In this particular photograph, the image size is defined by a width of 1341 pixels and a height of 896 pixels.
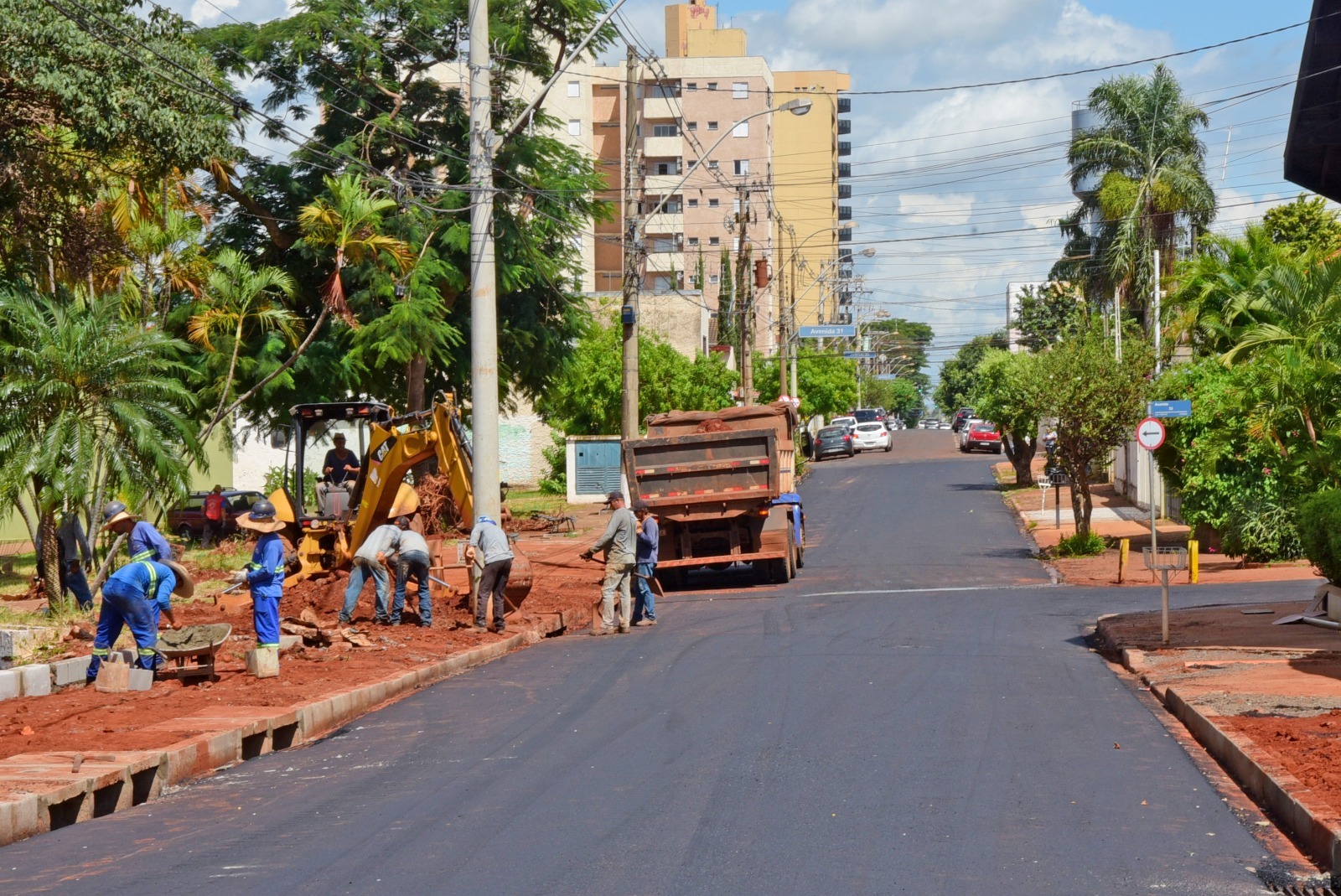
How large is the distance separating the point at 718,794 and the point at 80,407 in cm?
1361

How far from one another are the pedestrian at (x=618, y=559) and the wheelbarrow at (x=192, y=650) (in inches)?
226

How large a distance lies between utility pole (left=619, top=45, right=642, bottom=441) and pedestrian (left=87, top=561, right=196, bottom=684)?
15278 millimetres

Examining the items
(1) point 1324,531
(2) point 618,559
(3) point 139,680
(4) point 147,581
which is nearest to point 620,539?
(2) point 618,559

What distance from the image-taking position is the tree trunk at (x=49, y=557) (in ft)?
72.6

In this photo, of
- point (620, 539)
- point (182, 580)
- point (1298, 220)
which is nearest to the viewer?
point (182, 580)

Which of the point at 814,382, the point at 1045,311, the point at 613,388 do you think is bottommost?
the point at 613,388

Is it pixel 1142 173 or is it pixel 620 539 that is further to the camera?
pixel 1142 173

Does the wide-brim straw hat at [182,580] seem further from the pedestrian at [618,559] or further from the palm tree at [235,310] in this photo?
the palm tree at [235,310]

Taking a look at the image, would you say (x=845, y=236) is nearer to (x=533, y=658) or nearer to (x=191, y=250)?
(x=191, y=250)

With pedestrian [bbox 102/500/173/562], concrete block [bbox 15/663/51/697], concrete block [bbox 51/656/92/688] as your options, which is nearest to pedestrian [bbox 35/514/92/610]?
pedestrian [bbox 102/500/173/562]

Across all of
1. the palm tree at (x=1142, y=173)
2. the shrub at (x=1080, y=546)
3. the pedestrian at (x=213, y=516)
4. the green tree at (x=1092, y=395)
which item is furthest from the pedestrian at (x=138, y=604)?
the palm tree at (x=1142, y=173)

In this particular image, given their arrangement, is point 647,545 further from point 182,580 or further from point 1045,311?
point 1045,311

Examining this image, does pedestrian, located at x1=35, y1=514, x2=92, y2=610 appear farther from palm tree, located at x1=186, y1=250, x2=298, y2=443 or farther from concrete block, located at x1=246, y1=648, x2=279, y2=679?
palm tree, located at x1=186, y1=250, x2=298, y2=443

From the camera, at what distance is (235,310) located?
31125 millimetres
